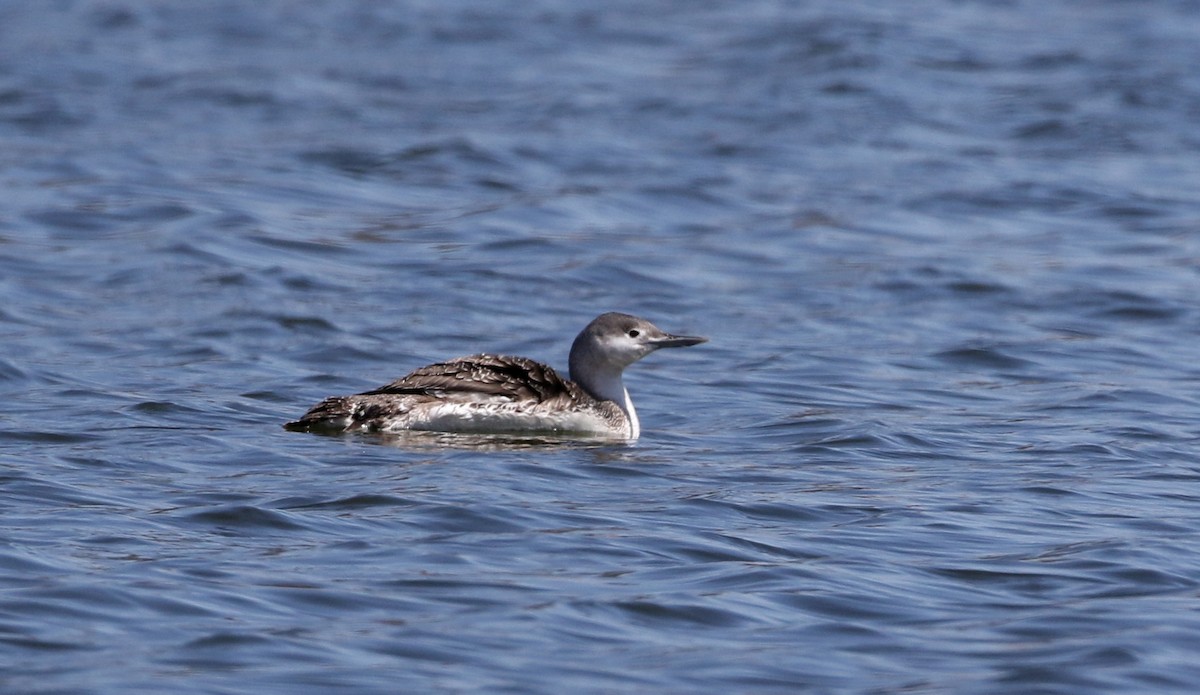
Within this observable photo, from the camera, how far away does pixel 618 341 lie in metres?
11.9

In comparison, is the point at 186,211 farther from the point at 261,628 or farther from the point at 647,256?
the point at 261,628

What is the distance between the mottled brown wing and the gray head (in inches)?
14.8

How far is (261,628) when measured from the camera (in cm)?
730

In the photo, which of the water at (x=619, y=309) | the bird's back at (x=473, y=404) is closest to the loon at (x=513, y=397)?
the bird's back at (x=473, y=404)

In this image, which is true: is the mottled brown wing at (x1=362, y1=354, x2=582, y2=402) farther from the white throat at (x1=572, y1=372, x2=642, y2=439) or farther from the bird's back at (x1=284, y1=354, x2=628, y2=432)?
the white throat at (x1=572, y1=372, x2=642, y2=439)

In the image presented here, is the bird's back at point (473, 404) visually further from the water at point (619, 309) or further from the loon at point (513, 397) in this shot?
the water at point (619, 309)

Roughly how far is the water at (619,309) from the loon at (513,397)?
0.82 feet

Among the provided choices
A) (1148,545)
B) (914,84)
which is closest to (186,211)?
(914,84)

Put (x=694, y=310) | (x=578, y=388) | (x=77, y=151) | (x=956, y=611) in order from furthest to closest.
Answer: (x=77, y=151), (x=694, y=310), (x=578, y=388), (x=956, y=611)

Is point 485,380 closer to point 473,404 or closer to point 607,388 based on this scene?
point 473,404

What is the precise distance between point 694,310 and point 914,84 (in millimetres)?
8761

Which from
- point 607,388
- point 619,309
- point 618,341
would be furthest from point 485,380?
point 619,309

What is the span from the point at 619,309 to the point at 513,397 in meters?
3.96

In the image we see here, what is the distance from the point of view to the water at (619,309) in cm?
748
